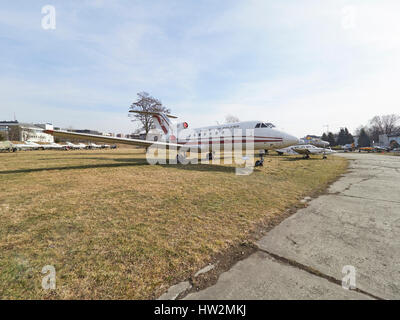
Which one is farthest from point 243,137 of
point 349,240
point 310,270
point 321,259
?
point 310,270

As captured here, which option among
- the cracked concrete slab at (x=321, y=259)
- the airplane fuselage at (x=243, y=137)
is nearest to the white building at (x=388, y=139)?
the airplane fuselage at (x=243, y=137)

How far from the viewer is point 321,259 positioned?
2393 millimetres

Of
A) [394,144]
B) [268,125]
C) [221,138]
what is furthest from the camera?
[394,144]

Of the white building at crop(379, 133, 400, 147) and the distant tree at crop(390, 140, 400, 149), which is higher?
the white building at crop(379, 133, 400, 147)

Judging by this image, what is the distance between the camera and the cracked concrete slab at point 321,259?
1.84m

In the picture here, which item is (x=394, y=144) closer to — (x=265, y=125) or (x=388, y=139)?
(x=388, y=139)

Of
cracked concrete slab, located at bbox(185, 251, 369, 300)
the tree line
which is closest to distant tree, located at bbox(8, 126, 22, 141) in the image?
cracked concrete slab, located at bbox(185, 251, 369, 300)

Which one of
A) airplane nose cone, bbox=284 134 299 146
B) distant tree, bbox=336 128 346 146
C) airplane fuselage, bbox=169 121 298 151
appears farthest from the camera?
distant tree, bbox=336 128 346 146

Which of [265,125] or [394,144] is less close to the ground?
[394,144]

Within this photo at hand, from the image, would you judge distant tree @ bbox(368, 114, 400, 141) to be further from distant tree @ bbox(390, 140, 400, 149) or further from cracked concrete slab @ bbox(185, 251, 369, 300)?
cracked concrete slab @ bbox(185, 251, 369, 300)

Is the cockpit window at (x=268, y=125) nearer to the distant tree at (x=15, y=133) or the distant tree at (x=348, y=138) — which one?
the distant tree at (x=15, y=133)

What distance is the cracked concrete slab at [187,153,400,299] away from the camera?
184cm

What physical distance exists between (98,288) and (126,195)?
3.57m

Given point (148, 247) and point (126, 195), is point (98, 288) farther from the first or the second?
point (126, 195)
